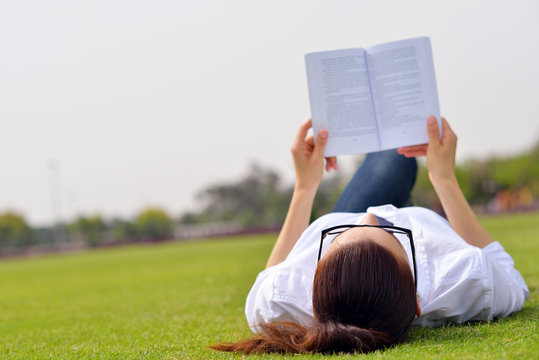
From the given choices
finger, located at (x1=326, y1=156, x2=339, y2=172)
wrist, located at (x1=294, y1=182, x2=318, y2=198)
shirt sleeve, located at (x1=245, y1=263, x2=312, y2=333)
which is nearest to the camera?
shirt sleeve, located at (x1=245, y1=263, x2=312, y2=333)

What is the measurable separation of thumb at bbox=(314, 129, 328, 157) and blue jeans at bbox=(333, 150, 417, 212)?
2.38 feet

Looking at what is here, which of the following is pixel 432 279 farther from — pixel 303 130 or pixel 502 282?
pixel 303 130

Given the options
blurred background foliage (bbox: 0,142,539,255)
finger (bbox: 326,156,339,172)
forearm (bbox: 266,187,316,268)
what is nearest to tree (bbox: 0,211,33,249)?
blurred background foliage (bbox: 0,142,539,255)

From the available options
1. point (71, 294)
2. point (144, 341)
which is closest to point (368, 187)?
point (144, 341)

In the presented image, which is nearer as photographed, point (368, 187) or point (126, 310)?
point (368, 187)

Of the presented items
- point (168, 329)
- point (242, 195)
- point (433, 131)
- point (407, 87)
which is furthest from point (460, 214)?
point (242, 195)

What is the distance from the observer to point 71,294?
670 centimetres

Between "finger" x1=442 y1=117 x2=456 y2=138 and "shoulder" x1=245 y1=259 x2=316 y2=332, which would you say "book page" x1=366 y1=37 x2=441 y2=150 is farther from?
"shoulder" x1=245 y1=259 x2=316 y2=332

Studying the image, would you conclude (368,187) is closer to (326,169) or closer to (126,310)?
(326,169)

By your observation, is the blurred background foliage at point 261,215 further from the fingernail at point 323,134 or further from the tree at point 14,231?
the fingernail at point 323,134

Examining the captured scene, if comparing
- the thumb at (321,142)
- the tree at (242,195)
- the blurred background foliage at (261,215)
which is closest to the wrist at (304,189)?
the thumb at (321,142)

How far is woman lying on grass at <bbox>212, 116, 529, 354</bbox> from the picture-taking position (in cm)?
188

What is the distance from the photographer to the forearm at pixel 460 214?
8.41 feet

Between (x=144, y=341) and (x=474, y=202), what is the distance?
64.8 metres
